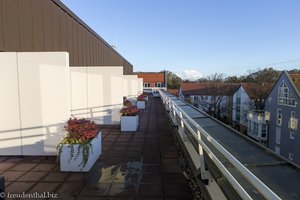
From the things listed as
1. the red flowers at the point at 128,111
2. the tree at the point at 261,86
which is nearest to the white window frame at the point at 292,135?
the tree at the point at 261,86

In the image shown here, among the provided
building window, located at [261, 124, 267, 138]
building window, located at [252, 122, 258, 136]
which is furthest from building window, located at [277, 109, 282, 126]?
building window, located at [252, 122, 258, 136]

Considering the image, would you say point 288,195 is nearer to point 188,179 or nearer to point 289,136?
point 188,179

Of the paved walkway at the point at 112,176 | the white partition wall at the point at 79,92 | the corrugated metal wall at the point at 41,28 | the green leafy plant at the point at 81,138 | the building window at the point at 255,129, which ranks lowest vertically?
the building window at the point at 255,129

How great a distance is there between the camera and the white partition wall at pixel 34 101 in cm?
629

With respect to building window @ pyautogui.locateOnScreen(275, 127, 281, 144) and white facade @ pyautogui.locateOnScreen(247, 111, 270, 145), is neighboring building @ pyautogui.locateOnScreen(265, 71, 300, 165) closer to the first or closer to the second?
building window @ pyautogui.locateOnScreen(275, 127, 281, 144)

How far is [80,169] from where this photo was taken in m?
5.49

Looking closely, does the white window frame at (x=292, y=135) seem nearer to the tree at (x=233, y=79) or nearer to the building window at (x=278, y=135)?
the building window at (x=278, y=135)

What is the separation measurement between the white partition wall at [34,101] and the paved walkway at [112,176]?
0.43 meters

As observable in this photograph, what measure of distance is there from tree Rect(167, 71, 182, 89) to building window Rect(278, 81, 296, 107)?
122 ft

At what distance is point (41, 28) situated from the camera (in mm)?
5871

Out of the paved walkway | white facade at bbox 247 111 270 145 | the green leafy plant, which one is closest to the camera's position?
the paved walkway

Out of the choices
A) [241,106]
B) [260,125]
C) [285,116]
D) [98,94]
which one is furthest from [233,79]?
[98,94]

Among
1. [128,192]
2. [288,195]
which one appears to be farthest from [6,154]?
[288,195]

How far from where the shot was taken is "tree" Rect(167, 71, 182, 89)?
6825cm
